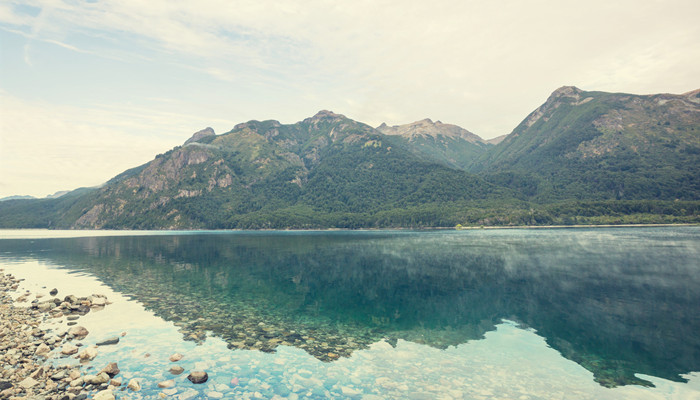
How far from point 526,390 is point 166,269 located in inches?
2828

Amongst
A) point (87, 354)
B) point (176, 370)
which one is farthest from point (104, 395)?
point (87, 354)

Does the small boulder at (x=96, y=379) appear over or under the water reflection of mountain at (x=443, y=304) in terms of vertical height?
over

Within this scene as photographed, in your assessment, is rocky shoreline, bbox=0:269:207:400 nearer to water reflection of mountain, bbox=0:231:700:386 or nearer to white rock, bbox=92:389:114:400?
white rock, bbox=92:389:114:400

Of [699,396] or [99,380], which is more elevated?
[99,380]

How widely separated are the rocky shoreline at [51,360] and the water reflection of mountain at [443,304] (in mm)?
7322

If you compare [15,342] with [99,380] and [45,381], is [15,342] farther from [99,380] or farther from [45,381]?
[99,380]

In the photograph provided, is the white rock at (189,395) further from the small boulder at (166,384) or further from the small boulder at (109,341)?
the small boulder at (109,341)

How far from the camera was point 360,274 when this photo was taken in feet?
205

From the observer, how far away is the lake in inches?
760

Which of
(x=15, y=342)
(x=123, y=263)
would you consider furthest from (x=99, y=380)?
(x=123, y=263)

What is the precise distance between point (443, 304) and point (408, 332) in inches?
479

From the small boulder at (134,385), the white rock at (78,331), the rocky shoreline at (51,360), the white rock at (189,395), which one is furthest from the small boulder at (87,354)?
the white rock at (189,395)

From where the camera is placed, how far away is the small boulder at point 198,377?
19.3m

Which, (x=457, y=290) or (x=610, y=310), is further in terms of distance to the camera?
(x=457, y=290)
